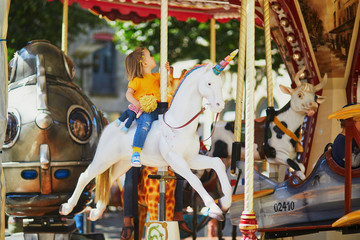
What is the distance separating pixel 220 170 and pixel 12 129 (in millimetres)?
2684

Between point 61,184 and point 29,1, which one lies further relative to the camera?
point 29,1

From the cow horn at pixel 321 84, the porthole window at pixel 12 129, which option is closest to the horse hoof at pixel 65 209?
the porthole window at pixel 12 129

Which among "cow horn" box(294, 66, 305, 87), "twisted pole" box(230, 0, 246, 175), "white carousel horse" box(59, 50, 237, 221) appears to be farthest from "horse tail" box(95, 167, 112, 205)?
"cow horn" box(294, 66, 305, 87)

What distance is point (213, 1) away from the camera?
972cm

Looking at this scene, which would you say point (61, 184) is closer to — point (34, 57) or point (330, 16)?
point (34, 57)

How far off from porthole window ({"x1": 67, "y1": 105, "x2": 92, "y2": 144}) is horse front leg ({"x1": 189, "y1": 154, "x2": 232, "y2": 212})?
184cm

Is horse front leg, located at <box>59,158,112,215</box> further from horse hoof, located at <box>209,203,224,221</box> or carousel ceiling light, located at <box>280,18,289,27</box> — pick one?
carousel ceiling light, located at <box>280,18,289,27</box>

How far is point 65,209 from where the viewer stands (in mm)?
7199

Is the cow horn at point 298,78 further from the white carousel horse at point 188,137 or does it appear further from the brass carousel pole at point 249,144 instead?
the brass carousel pole at point 249,144

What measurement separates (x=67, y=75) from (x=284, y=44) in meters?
2.87

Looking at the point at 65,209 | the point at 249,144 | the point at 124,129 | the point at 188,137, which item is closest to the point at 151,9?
the point at 124,129

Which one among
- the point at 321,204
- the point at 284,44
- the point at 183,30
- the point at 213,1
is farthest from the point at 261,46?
the point at 321,204

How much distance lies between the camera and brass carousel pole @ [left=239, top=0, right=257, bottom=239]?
588 cm

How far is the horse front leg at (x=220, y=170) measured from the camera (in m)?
6.10
